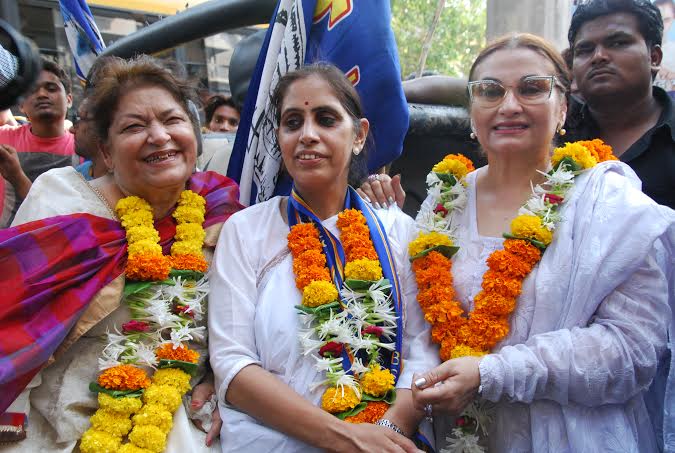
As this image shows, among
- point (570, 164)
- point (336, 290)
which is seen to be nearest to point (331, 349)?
point (336, 290)

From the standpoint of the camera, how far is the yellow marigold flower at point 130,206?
2451mm

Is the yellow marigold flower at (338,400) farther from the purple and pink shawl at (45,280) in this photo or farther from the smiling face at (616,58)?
the smiling face at (616,58)

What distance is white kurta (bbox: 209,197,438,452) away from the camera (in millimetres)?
2162

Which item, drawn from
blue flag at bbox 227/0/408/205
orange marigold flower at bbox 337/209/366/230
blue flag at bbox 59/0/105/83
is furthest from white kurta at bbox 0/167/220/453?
blue flag at bbox 59/0/105/83

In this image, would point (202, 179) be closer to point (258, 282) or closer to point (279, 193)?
point (279, 193)

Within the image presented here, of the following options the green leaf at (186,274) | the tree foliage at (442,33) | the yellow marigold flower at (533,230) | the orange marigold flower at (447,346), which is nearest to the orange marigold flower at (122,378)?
the green leaf at (186,274)

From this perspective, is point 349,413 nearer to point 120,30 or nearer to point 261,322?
A: point 261,322

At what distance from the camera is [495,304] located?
2113 mm

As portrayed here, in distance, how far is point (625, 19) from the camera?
2877 millimetres

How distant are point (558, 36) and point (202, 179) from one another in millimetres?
5363

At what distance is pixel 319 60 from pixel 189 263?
47.3 inches

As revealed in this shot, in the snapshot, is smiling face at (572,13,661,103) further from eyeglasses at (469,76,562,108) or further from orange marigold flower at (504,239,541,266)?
orange marigold flower at (504,239,541,266)

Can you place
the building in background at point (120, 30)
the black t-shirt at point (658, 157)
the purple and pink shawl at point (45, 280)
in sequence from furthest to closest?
the building in background at point (120, 30) → the black t-shirt at point (658, 157) → the purple and pink shawl at point (45, 280)

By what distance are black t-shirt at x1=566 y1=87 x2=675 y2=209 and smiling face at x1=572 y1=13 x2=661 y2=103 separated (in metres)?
0.18
